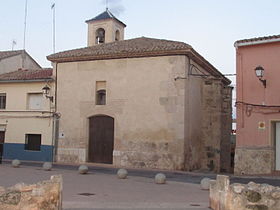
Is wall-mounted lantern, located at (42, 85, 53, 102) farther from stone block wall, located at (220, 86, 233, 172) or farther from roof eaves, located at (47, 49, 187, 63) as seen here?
stone block wall, located at (220, 86, 233, 172)

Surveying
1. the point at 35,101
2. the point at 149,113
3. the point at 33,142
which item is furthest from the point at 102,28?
the point at 149,113

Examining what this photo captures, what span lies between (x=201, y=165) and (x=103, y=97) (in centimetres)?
617

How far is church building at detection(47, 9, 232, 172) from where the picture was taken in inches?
717

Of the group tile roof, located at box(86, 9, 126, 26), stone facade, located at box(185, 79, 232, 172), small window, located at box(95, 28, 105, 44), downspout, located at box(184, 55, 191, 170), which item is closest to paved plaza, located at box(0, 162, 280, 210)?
downspout, located at box(184, 55, 191, 170)

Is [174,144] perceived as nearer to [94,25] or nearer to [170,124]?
[170,124]

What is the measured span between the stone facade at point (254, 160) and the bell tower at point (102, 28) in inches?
567

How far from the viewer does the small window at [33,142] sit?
2145 cm

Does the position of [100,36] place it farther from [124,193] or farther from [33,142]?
[124,193]

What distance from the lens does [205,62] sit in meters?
20.9

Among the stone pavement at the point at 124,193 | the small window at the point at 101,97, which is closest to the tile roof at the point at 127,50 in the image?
the small window at the point at 101,97

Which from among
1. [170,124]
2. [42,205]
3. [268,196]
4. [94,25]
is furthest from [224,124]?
[42,205]

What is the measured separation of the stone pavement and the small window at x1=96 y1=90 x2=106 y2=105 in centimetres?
577

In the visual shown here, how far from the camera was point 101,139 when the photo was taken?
65.3 feet

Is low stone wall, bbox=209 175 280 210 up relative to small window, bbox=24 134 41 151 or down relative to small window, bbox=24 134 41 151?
down
